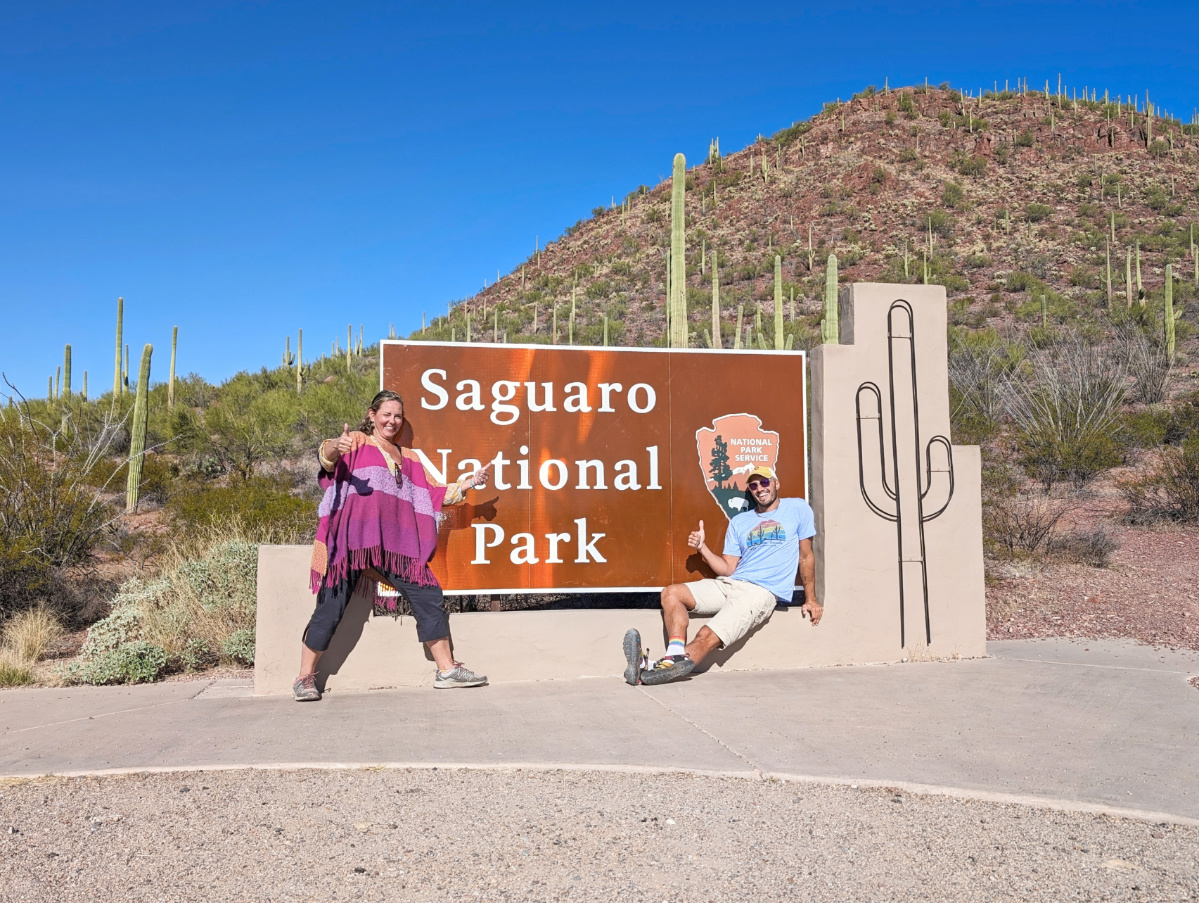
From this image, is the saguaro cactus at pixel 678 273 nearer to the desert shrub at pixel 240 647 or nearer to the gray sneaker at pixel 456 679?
the desert shrub at pixel 240 647

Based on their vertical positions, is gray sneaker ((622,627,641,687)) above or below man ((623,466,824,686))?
below

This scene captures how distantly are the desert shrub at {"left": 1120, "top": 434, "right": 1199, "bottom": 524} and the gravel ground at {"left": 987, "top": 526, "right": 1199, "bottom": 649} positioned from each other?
6.74ft

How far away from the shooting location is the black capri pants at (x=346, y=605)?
243 inches

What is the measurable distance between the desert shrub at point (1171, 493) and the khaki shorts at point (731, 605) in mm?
9917

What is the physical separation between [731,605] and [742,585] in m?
0.20

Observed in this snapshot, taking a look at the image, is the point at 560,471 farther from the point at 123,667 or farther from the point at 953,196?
the point at 953,196

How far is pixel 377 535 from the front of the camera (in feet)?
20.1

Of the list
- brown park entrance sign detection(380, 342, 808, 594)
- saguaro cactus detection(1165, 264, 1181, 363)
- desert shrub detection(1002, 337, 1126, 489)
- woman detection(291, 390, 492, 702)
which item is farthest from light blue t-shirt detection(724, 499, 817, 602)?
saguaro cactus detection(1165, 264, 1181, 363)

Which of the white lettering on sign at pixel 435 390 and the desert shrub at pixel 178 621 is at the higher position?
the white lettering on sign at pixel 435 390

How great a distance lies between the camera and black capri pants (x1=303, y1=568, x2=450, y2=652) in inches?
243

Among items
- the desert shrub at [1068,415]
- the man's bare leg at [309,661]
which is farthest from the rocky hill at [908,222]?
the man's bare leg at [309,661]


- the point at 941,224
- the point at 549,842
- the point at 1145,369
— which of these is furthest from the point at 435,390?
the point at 941,224

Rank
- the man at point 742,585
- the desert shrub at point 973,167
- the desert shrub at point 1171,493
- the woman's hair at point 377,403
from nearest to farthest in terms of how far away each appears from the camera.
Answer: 1. the woman's hair at point 377,403
2. the man at point 742,585
3. the desert shrub at point 1171,493
4. the desert shrub at point 973,167

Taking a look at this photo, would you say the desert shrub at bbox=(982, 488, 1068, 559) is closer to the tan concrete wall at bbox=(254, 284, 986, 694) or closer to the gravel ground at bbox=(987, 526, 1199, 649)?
the gravel ground at bbox=(987, 526, 1199, 649)
